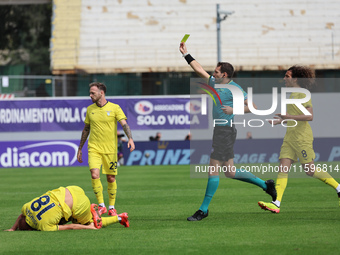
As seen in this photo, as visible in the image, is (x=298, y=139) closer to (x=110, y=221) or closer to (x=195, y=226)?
(x=195, y=226)

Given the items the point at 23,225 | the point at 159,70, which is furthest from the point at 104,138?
the point at 159,70

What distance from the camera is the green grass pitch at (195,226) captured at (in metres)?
7.34

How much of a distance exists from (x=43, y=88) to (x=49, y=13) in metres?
22.0

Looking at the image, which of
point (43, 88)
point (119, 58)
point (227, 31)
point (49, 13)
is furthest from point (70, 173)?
point (49, 13)

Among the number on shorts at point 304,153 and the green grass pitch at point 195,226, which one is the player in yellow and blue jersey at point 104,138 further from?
the number on shorts at point 304,153

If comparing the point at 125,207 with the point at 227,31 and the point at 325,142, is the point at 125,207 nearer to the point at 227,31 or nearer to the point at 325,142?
the point at 325,142

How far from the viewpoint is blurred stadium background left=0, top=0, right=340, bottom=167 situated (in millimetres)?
26031

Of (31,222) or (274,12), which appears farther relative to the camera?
(274,12)

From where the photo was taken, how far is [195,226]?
356 inches

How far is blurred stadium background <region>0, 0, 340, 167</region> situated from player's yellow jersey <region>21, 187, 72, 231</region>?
17164mm

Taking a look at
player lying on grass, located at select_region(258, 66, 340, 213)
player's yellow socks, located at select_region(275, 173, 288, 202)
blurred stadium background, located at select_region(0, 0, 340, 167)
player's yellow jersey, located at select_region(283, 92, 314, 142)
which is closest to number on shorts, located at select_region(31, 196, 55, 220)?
player lying on grass, located at select_region(258, 66, 340, 213)

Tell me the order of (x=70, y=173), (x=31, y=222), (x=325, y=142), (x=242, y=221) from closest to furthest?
(x=31, y=222) → (x=242, y=221) → (x=70, y=173) → (x=325, y=142)

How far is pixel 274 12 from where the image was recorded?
38.5 meters

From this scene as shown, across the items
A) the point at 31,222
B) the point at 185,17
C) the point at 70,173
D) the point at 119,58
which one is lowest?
the point at 70,173
